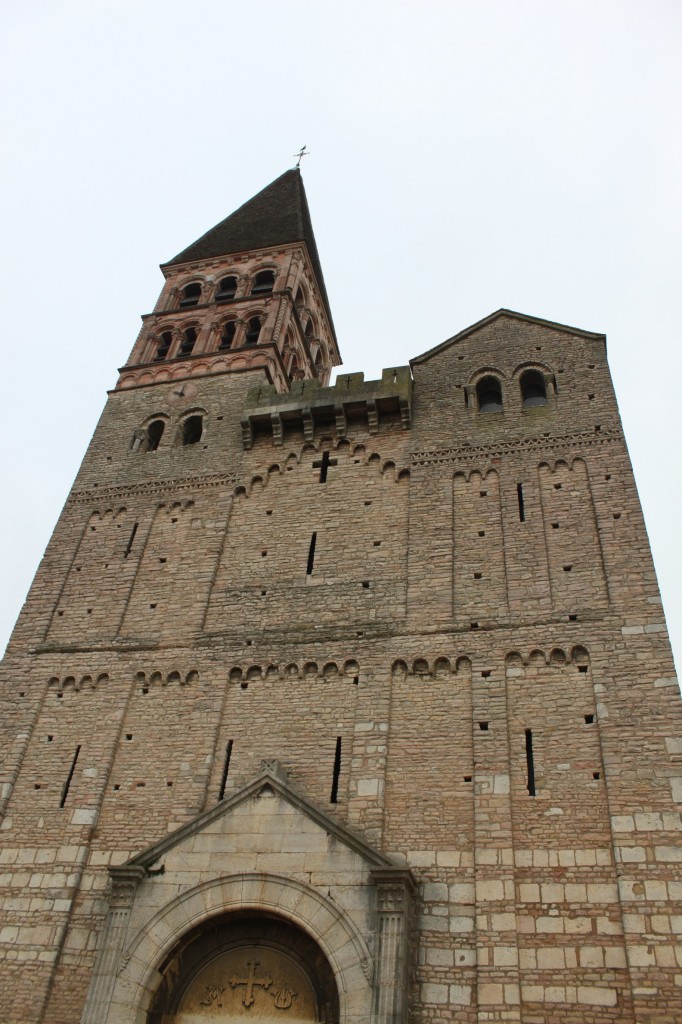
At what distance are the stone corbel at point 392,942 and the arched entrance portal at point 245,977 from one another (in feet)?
3.09

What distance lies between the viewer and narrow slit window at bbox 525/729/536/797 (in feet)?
39.1

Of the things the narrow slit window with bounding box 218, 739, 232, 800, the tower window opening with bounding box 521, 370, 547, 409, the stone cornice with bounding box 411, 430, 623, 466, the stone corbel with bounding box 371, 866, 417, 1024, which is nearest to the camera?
the stone corbel with bounding box 371, 866, 417, 1024

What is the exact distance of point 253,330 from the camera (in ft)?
78.9

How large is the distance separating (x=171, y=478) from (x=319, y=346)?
1095cm

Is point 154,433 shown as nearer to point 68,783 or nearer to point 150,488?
point 150,488

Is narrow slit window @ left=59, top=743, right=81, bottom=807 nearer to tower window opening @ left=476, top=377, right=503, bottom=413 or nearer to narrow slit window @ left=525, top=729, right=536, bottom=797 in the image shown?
narrow slit window @ left=525, top=729, right=536, bottom=797

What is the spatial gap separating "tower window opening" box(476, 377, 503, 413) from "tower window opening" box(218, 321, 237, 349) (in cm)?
794

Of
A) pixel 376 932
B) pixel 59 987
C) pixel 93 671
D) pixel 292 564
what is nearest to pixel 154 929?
pixel 59 987

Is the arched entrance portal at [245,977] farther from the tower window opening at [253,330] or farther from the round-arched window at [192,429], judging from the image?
the tower window opening at [253,330]

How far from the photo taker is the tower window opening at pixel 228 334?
2330 cm

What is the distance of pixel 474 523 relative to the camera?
15.6 metres

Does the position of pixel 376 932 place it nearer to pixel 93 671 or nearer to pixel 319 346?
pixel 93 671

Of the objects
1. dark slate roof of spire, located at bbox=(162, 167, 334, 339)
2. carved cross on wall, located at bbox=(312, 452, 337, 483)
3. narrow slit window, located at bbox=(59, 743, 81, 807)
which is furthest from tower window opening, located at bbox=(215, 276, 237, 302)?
narrow slit window, located at bbox=(59, 743, 81, 807)

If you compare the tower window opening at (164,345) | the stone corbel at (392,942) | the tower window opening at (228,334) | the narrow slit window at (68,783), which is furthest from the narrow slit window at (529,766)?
the tower window opening at (164,345)
